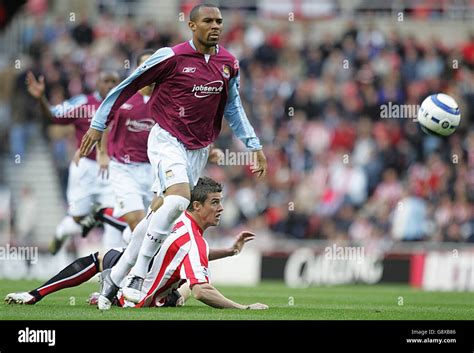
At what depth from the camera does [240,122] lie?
10820 mm

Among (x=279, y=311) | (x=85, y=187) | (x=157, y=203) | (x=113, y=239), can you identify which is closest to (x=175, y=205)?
(x=157, y=203)

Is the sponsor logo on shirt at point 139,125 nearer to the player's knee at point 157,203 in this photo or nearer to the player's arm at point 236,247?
the player's knee at point 157,203

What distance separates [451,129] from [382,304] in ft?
6.65

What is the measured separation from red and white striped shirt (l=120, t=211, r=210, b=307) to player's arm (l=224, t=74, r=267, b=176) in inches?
47.6

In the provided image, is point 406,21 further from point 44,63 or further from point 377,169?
point 44,63

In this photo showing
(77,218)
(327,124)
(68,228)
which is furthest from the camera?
(327,124)

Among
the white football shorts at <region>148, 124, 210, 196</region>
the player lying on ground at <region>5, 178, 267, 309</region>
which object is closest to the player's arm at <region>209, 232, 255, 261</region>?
the player lying on ground at <region>5, 178, 267, 309</region>

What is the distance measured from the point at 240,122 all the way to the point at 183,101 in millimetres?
834

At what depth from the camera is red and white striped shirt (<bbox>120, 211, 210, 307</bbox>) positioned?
31.2 feet

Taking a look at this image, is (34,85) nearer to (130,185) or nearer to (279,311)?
(130,185)

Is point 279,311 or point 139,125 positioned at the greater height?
point 139,125

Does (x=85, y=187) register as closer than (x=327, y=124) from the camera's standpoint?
Yes
